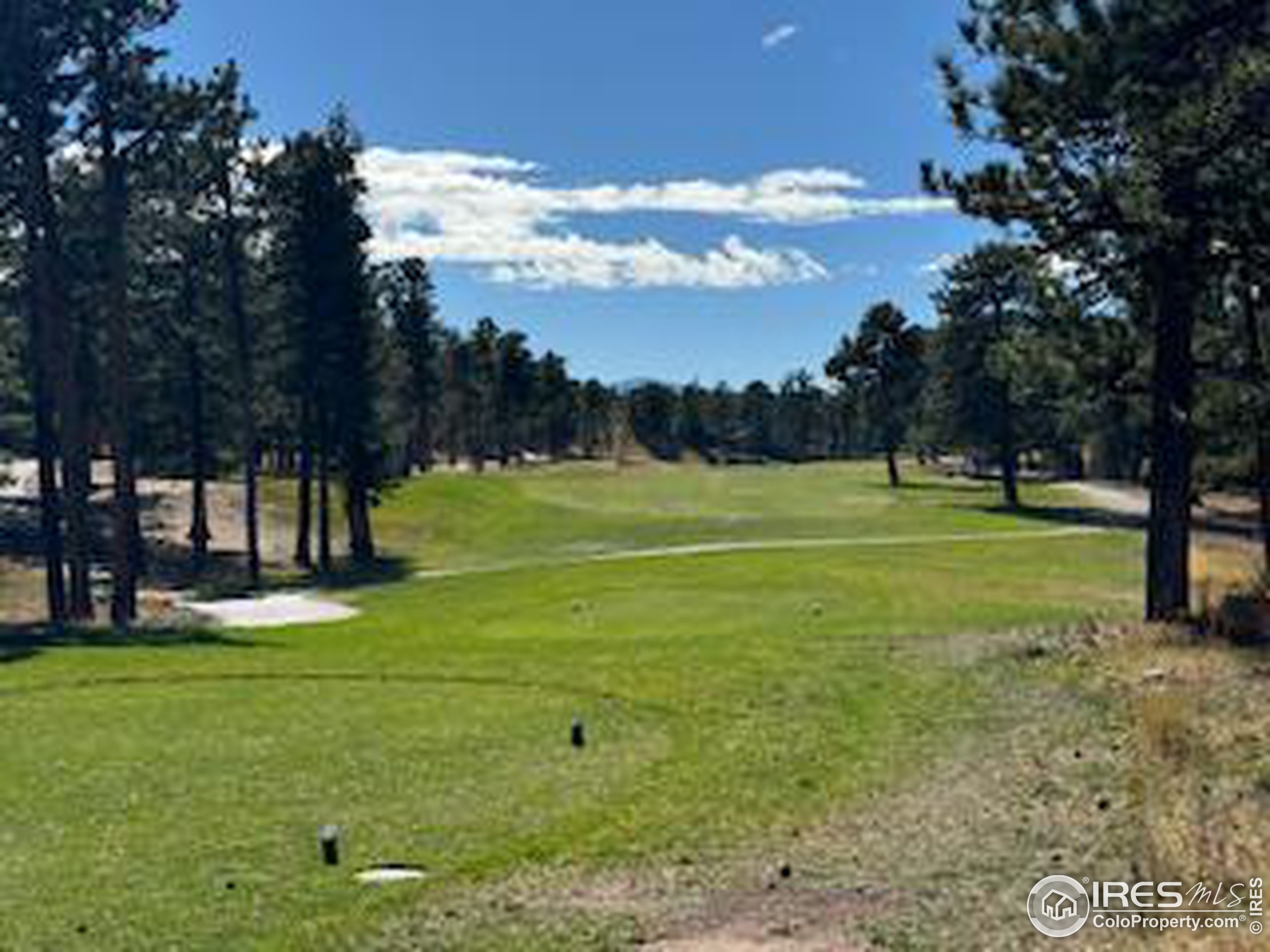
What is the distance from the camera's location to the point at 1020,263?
28.3m

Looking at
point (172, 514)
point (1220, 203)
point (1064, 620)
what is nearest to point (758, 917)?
point (1220, 203)

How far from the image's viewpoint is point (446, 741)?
61.0 feet

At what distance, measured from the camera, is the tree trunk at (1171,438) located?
27.2 metres

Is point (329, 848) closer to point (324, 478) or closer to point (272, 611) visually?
point (272, 611)

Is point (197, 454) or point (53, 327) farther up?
point (53, 327)

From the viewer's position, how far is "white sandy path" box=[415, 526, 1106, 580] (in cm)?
5856

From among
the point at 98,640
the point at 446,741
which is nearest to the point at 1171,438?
the point at 446,741

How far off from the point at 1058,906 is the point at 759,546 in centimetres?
5081

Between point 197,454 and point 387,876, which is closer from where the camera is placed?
point 387,876

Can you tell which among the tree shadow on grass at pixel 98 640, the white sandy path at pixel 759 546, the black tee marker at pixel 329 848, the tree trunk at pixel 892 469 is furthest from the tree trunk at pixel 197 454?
the black tee marker at pixel 329 848

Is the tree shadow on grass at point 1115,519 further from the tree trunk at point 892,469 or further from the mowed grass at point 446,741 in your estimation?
the mowed grass at point 446,741

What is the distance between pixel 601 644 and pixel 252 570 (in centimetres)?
3237

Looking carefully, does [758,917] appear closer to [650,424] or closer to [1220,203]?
[1220,203]

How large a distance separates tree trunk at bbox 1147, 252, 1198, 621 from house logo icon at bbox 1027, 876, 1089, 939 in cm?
1669
